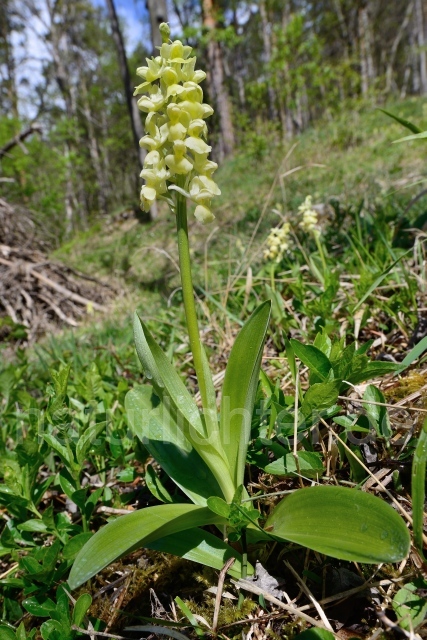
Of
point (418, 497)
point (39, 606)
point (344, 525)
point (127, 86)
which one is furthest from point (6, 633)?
point (127, 86)

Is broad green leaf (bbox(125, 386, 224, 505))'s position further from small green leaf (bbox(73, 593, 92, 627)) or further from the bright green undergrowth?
small green leaf (bbox(73, 593, 92, 627))

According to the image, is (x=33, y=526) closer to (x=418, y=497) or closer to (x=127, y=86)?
(x=418, y=497)

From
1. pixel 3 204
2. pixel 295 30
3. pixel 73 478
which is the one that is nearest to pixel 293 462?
pixel 73 478

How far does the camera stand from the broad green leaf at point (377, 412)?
0.99m

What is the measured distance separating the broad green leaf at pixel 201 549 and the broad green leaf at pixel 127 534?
88 millimetres

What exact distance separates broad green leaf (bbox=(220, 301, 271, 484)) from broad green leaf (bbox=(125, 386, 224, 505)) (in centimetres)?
8

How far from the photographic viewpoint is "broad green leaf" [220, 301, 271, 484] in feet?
3.13

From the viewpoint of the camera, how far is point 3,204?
18.6ft

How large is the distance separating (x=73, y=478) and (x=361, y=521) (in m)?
0.78

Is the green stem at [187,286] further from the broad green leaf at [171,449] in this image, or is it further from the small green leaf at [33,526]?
the small green leaf at [33,526]

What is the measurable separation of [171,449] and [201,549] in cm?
23

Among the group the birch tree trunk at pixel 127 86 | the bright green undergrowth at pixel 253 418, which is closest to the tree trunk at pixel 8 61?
the birch tree trunk at pixel 127 86

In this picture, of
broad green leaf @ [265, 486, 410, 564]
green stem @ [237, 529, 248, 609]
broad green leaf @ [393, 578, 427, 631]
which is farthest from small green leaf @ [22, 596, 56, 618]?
broad green leaf @ [393, 578, 427, 631]

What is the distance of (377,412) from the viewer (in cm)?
101
